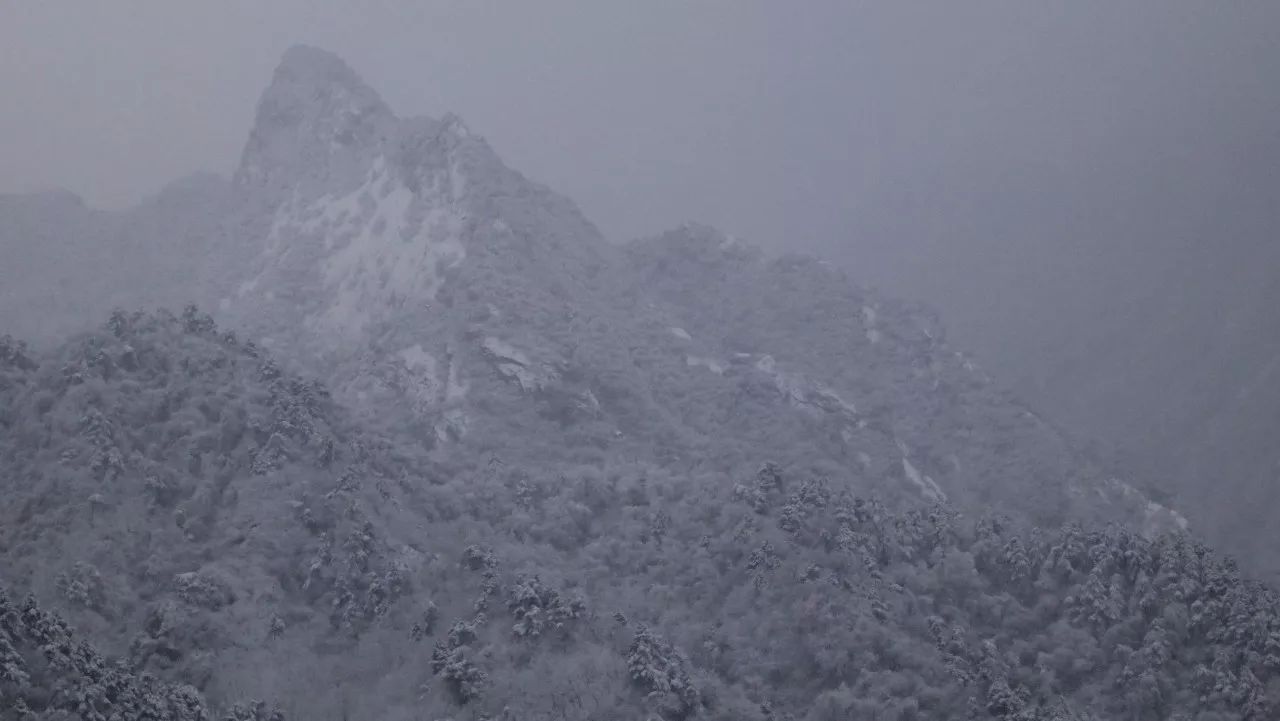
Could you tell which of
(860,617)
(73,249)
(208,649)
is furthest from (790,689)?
(73,249)

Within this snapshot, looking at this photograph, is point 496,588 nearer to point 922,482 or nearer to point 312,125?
point 922,482

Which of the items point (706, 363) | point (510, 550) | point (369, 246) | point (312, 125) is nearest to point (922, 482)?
point (706, 363)

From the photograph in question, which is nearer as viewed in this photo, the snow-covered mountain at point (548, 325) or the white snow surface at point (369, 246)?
the snow-covered mountain at point (548, 325)

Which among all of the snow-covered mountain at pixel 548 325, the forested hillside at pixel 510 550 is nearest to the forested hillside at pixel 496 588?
the forested hillside at pixel 510 550

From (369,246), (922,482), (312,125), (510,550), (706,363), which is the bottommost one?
(510,550)

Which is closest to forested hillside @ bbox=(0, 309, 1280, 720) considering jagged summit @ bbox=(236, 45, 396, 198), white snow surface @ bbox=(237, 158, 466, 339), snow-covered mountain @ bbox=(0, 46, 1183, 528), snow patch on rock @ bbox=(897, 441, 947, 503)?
snow-covered mountain @ bbox=(0, 46, 1183, 528)

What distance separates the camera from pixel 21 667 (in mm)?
23719

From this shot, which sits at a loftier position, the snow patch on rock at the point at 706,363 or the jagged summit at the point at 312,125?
the jagged summit at the point at 312,125

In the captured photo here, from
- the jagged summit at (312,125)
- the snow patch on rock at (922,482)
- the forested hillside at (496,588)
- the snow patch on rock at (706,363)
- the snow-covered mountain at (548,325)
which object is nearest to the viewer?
the forested hillside at (496,588)

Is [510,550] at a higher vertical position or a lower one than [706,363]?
lower

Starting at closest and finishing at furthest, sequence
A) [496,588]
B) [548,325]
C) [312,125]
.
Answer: [496,588] < [548,325] < [312,125]

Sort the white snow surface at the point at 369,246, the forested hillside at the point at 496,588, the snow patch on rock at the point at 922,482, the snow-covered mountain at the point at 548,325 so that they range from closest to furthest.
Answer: the forested hillside at the point at 496,588, the snow-covered mountain at the point at 548,325, the snow patch on rock at the point at 922,482, the white snow surface at the point at 369,246

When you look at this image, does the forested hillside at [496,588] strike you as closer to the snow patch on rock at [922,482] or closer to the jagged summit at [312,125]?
the snow patch on rock at [922,482]

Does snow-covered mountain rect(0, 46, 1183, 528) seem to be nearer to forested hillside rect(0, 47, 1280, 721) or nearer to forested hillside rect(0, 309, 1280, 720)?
forested hillside rect(0, 47, 1280, 721)
